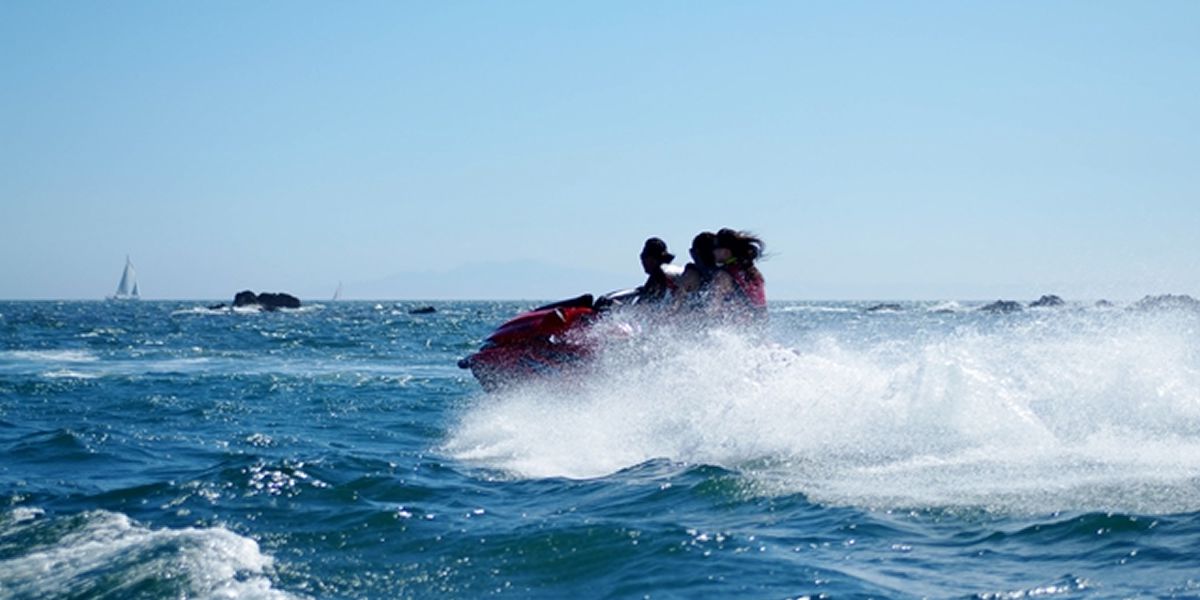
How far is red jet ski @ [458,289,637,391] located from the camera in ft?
32.0

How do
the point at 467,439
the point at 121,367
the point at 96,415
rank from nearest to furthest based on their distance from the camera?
the point at 467,439 → the point at 96,415 → the point at 121,367

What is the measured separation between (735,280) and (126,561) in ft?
17.3

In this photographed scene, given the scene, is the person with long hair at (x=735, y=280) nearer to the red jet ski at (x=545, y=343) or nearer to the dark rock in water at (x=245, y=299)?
the red jet ski at (x=545, y=343)

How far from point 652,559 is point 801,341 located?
612 centimetres

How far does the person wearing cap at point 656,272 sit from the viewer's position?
972 centimetres

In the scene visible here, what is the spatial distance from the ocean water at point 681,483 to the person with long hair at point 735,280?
22cm

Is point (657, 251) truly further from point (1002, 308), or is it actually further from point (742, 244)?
point (1002, 308)

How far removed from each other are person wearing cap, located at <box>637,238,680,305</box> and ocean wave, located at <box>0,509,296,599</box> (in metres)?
4.72

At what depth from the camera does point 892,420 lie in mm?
7527

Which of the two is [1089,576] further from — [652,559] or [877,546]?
[652,559]

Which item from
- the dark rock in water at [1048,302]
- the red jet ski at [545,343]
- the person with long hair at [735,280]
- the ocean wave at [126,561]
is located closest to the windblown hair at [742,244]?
the person with long hair at [735,280]

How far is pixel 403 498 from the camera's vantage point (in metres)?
6.59

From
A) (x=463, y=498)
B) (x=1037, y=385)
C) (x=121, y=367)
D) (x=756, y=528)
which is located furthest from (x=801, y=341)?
(x=121, y=367)

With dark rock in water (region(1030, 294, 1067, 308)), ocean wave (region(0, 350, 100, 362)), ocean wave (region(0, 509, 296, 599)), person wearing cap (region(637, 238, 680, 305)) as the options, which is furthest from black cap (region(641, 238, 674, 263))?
dark rock in water (region(1030, 294, 1067, 308))
